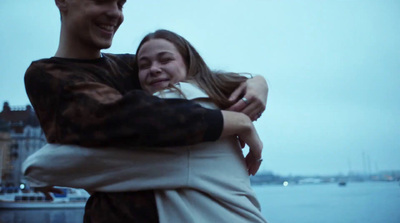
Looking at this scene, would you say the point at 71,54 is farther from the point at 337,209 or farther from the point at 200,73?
the point at 337,209

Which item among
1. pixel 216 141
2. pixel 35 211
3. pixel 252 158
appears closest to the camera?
pixel 216 141

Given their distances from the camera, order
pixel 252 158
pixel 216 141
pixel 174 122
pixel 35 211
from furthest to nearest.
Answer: pixel 35 211, pixel 252 158, pixel 216 141, pixel 174 122

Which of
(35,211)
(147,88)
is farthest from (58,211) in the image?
(147,88)

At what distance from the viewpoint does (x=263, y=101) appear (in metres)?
0.97

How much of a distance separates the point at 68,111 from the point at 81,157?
0.10m

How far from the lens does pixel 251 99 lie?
0.95 metres

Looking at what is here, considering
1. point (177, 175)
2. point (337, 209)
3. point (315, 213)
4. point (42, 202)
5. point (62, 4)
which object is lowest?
point (337, 209)

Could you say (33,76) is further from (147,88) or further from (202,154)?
(202,154)

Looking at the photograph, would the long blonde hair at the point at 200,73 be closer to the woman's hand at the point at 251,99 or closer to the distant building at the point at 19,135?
the woman's hand at the point at 251,99

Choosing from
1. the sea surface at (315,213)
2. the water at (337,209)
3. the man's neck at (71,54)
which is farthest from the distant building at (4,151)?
the man's neck at (71,54)

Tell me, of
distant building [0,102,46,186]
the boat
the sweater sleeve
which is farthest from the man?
distant building [0,102,46,186]

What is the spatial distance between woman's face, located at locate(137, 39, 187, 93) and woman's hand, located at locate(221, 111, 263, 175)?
23 centimetres

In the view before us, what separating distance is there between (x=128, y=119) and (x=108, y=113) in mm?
44

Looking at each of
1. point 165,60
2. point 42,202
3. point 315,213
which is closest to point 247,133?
point 165,60
